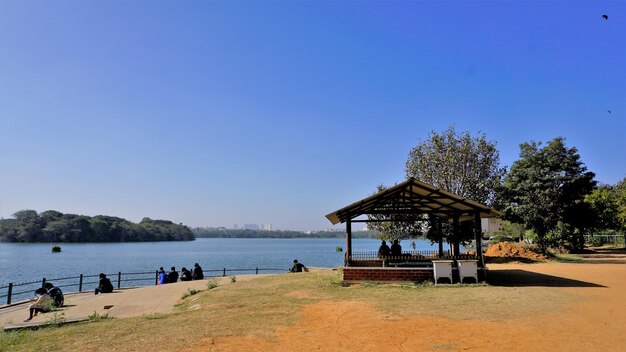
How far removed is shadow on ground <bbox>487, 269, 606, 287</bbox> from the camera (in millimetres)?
15727

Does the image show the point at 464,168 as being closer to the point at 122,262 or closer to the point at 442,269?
the point at 442,269

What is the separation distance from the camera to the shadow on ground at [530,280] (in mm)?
15727

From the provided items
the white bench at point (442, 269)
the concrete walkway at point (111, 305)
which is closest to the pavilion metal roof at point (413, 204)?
the white bench at point (442, 269)

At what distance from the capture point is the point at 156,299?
17.0 meters

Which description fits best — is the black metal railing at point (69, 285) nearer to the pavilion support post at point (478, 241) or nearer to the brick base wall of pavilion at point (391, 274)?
the brick base wall of pavilion at point (391, 274)

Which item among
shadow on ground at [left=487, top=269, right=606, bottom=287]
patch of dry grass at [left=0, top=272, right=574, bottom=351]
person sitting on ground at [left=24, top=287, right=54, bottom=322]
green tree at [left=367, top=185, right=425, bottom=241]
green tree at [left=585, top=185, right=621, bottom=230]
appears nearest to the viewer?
patch of dry grass at [left=0, top=272, right=574, bottom=351]

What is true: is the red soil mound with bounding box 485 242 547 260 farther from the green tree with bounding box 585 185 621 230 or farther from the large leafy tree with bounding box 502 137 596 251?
the green tree with bounding box 585 185 621 230

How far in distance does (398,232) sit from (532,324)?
83.8 feet

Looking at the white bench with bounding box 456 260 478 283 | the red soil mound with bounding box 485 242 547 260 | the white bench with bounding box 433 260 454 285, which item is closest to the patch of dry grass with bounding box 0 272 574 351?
the white bench with bounding box 433 260 454 285

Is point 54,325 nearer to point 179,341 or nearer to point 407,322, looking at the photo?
point 179,341

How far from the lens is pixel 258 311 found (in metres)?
11.8

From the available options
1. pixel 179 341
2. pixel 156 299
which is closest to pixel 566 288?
pixel 179 341

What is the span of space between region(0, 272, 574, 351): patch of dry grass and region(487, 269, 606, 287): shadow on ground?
124cm

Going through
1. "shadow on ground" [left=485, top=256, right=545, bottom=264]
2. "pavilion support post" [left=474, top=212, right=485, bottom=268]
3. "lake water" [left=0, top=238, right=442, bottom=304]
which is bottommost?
"lake water" [left=0, top=238, right=442, bottom=304]
